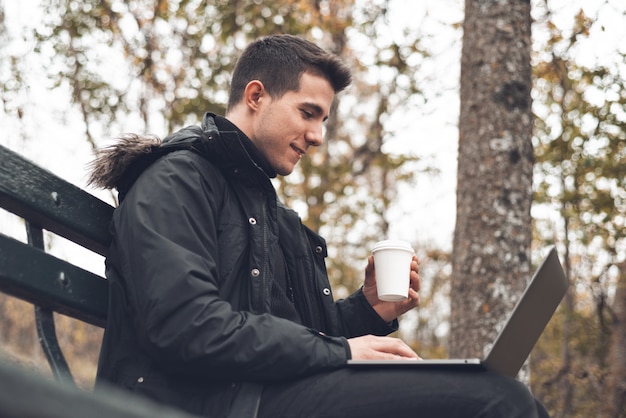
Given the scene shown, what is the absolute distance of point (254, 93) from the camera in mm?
3021

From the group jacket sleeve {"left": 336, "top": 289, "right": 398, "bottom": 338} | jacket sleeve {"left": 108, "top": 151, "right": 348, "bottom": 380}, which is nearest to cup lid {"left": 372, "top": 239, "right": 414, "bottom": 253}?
jacket sleeve {"left": 336, "top": 289, "right": 398, "bottom": 338}

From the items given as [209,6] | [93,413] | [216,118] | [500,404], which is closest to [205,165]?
[216,118]

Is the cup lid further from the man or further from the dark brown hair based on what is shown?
the dark brown hair

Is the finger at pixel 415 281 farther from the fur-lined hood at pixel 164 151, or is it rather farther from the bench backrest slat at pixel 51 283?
the bench backrest slat at pixel 51 283

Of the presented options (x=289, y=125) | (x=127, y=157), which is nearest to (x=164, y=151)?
(x=127, y=157)

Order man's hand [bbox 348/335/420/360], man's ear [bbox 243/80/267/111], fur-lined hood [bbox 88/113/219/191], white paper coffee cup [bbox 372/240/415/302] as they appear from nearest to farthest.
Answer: man's hand [bbox 348/335/420/360]
fur-lined hood [bbox 88/113/219/191]
white paper coffee cup [bbox 372/240/415/302]
man's ear [bbox 243/80/267/111]

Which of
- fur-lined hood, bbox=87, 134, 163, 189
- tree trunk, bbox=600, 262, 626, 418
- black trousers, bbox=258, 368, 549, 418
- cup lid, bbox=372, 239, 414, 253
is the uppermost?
fur-lined hood, bbox=87, 134, 163, 189

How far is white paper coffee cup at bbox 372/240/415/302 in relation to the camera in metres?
2.65

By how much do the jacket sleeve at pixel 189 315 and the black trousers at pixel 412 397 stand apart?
81 millimetres

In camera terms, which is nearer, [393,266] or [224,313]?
[224,313]

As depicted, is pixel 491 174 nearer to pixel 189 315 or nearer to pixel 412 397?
pixel 412 397

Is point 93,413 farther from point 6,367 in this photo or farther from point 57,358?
point 57,358

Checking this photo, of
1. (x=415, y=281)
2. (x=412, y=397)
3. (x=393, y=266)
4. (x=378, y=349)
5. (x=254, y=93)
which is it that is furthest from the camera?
(x=254, y=93)

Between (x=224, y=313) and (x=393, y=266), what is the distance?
0.79 meters
